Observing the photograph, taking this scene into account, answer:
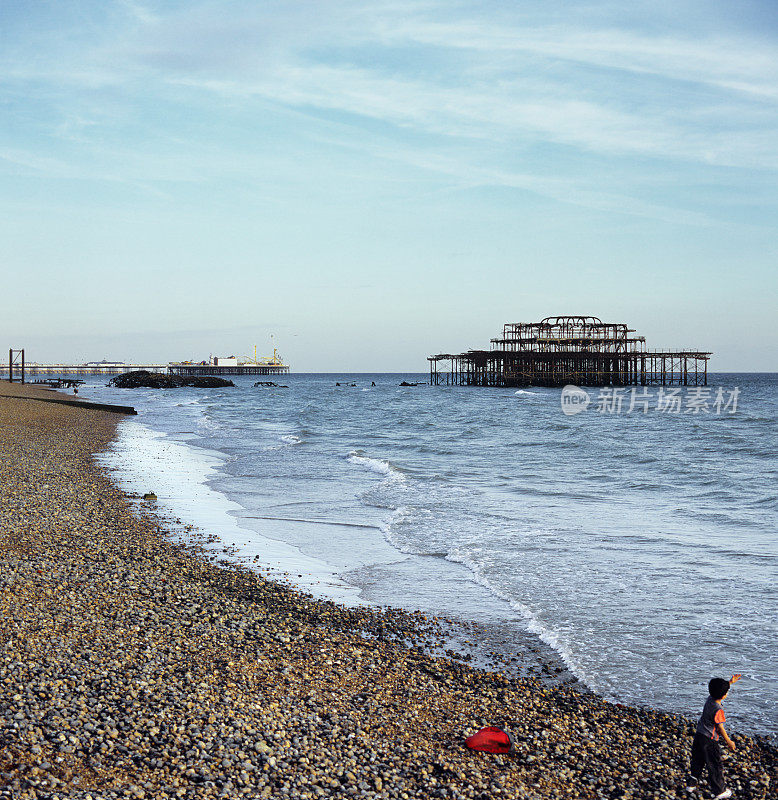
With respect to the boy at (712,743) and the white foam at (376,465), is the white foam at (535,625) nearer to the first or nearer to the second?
the boy at (712,743)

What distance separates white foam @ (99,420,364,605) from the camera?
9993mm

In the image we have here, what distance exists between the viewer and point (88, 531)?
11375 mm

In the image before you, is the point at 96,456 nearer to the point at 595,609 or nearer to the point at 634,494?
the point at 634,494

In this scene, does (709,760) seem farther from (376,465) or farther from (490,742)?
(376,465)

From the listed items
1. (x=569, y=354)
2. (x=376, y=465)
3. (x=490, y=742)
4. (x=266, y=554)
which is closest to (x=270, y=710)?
(x=490, y=742)

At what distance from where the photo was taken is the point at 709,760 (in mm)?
4910

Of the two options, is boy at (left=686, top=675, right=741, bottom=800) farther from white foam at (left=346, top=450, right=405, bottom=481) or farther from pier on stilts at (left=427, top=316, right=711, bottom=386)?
pier on stilts at (left=427, top=316, right=711, bottom=386)

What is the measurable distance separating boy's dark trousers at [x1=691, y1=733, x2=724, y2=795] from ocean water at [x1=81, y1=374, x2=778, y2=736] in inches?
49.3

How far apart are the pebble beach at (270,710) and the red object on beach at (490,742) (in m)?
0.07

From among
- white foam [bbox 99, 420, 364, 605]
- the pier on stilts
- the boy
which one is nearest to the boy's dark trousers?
the boy

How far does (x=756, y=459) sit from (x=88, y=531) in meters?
22.7

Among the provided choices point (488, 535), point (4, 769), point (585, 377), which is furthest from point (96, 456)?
point (585, 377)

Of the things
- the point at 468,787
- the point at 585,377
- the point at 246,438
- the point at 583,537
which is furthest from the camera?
the point at 585,377

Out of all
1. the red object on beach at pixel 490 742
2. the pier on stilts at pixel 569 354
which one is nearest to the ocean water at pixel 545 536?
the red object on beach at pixel 490 742
